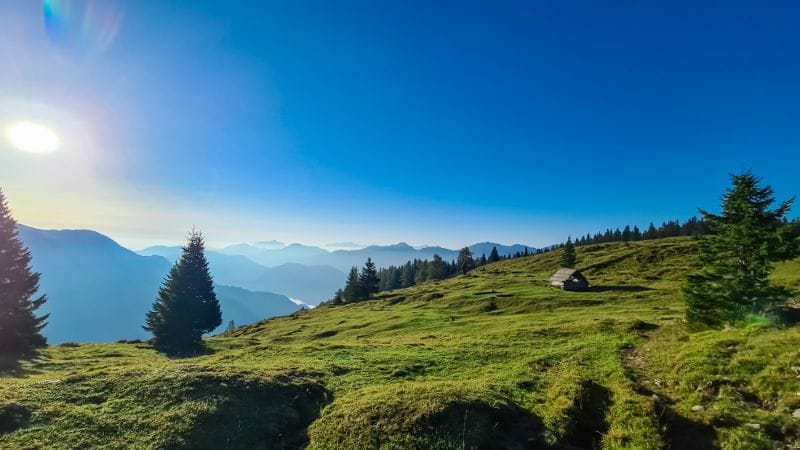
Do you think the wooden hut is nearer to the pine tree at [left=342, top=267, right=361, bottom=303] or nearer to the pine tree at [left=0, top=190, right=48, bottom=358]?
the pine tree at [left=342, top=267, right=361, bottom=303]

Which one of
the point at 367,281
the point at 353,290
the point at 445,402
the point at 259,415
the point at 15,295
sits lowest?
the point at 259,415

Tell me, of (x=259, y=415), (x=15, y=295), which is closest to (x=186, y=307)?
(x=15, y=295)

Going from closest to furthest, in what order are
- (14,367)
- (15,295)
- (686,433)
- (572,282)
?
(686,433), (14,367), (15,295), (572,282)

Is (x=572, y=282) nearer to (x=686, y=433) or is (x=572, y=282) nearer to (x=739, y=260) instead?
(x=739, y=260)

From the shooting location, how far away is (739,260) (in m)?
21.3

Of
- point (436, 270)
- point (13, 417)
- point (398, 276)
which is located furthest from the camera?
point (398, 276)

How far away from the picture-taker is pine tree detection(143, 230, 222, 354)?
48406 mm

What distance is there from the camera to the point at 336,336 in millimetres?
48188

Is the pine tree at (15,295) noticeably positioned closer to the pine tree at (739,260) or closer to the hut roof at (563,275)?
the pine tree at (739,260)

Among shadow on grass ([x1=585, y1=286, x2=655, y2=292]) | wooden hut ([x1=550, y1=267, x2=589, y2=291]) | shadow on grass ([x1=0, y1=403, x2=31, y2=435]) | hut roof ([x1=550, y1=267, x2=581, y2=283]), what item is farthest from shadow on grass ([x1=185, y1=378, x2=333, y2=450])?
hut roof ([x1=550, y1=267, x2=581, y2=283])

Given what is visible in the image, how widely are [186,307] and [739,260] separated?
184 feet

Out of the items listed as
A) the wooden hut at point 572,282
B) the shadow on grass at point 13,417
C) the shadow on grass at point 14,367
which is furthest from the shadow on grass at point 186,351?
the wooden hut at point 572,282

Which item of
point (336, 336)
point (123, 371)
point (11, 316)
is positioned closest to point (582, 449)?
point (123, 371)

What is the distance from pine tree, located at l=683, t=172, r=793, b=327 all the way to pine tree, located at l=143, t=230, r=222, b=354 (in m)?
49.8
